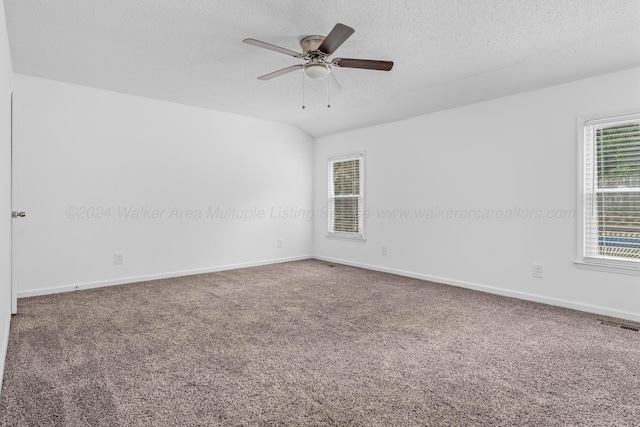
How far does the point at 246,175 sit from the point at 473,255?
137 inches

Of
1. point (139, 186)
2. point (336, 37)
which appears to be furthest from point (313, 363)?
point (139, 186)

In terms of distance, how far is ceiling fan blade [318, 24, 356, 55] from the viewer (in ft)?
7.19

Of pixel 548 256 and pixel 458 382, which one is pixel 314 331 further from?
pixel 548 256

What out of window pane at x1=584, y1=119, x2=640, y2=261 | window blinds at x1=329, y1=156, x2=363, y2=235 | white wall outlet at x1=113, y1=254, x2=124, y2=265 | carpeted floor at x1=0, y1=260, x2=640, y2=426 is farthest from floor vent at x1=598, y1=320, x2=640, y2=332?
white wall outlet at x1=113, y1=254, x2=124, y2=265

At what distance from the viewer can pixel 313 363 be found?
7.11ft

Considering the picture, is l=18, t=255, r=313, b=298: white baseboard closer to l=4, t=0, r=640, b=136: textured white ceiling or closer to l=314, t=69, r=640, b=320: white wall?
l=314, t=69, r=640, b=320: white wall

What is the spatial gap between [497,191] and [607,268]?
4.10 feet

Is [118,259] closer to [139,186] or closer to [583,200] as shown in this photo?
[139,186]

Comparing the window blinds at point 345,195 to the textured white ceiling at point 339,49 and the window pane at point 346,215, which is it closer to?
the window pane at point 346,215

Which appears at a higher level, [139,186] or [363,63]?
[363,63]

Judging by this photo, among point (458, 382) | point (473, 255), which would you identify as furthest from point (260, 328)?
point (473, 255)

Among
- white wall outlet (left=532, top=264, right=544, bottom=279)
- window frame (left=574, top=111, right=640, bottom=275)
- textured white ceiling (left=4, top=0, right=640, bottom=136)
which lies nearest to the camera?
textured white ceiling (left=4, top=0, right=640, bottom=136)

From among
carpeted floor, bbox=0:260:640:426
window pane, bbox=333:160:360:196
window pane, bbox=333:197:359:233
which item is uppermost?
window pane, bbox=333:160:360:196

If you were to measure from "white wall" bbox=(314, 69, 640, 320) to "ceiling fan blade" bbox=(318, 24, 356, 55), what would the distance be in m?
2.41
